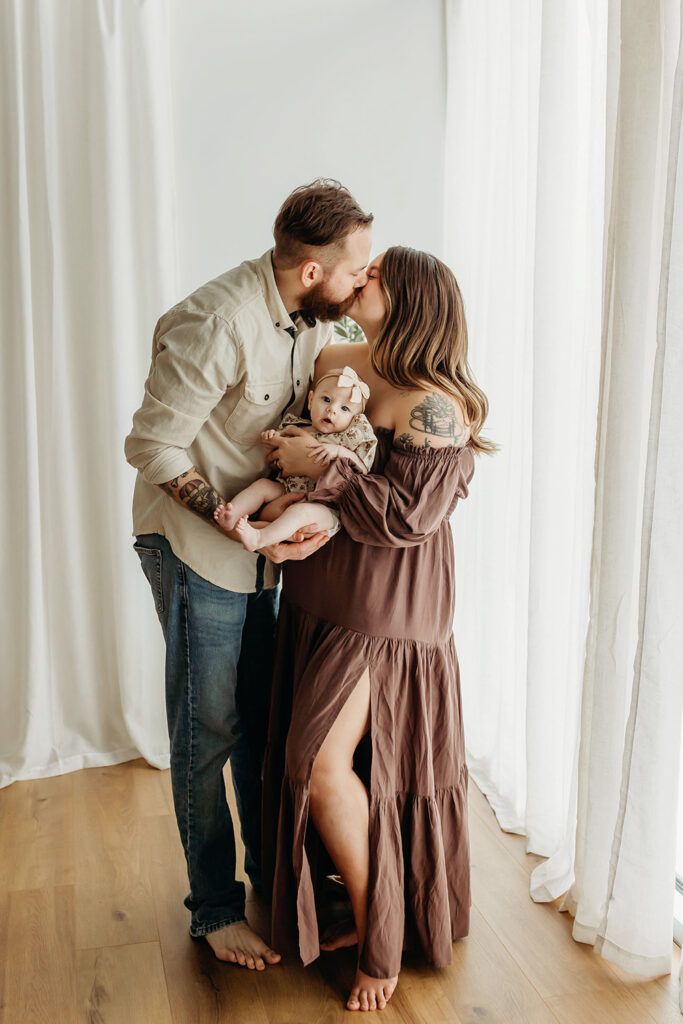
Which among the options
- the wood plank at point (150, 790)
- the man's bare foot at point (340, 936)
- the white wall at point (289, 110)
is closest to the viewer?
the man's bare foot at point (340, 936)

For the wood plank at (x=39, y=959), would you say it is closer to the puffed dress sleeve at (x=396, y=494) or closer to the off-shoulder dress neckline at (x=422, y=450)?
the puffed dress sleeve at (x=396, y=494)

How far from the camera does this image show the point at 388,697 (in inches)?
75.1

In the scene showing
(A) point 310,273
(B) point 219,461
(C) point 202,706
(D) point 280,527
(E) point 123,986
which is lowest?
(E) point 123,986

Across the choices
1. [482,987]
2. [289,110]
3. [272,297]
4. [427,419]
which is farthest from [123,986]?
[289,110]

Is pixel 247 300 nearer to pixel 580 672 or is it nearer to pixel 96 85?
pixel 580 672

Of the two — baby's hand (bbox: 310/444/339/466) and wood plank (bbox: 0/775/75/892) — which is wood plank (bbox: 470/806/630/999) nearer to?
wood plank (bbox: 0/775/75/892)

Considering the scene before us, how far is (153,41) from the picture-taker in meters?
2.77

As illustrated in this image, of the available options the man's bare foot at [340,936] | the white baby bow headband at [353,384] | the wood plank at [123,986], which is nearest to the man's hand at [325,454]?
the white baby bow headband at [353,384]

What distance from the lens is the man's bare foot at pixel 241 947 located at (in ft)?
6.46

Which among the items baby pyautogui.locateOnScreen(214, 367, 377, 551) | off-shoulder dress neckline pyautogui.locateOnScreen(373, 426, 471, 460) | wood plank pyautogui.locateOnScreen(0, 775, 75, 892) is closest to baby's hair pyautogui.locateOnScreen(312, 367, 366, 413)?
baby pyautogui.locateOnScreen(214, 367, 377, 551)

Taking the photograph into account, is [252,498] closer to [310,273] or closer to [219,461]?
[219,461]

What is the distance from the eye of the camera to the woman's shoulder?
1.82 metres

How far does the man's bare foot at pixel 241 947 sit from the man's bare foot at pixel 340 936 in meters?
0.11

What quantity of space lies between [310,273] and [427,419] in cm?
38
